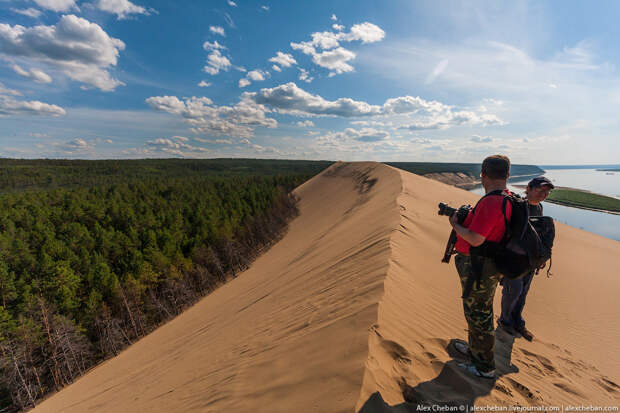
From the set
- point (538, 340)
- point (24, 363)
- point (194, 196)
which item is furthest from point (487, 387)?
point (194, 196)

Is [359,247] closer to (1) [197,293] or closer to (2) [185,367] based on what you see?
(2) [185,367]

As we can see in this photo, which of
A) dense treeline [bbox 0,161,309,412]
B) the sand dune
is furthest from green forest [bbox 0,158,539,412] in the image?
the sand dune

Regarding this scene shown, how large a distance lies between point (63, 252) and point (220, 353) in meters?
18.2

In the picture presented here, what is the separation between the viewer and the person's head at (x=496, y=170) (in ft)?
7.39

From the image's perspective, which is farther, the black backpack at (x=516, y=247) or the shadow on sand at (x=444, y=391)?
the black backpack at (x=516, y=247)

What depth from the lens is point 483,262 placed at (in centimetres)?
227

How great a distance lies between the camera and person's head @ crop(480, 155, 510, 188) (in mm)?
2252

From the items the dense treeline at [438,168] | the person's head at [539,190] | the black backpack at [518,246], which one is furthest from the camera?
the dense treeline at [438,168]

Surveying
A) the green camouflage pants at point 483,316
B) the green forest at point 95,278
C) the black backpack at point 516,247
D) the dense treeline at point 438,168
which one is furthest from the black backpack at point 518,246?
the dense treeline at point 438,168

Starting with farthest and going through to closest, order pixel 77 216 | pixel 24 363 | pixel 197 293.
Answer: pixel 77 216 → pixel 197 293 → pixel 24 363

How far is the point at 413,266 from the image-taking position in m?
5.29

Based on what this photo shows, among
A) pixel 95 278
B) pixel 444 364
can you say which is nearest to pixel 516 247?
pixel 444 364

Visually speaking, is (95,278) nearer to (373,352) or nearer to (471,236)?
(373,352)

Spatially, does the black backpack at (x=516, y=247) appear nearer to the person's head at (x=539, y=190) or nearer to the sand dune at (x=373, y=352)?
the sand dune at (x=373, y=352)
